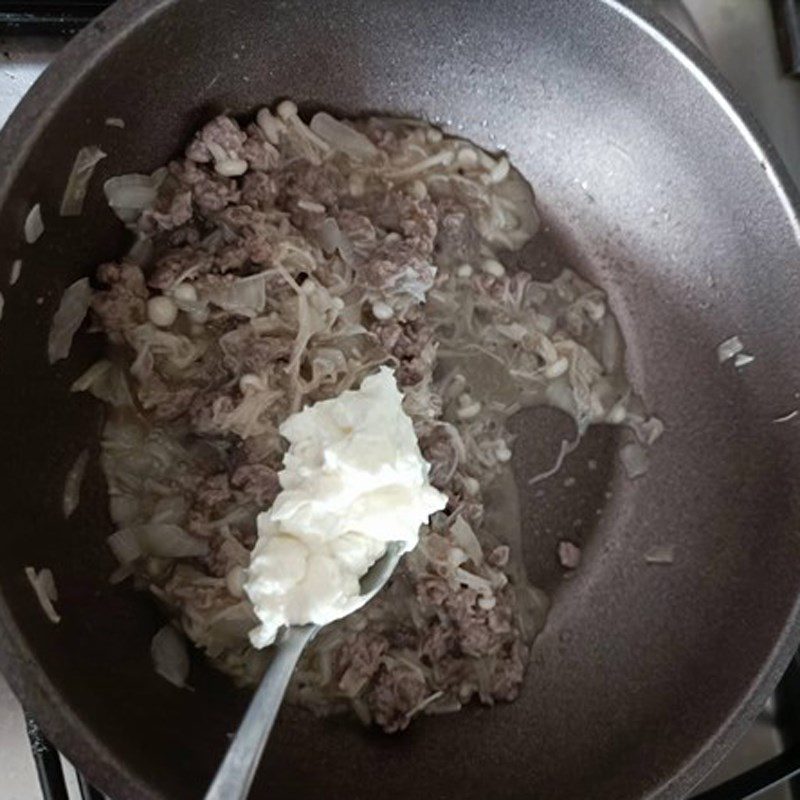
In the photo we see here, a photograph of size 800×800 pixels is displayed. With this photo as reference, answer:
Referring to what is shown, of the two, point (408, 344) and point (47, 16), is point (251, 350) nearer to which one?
point (408, 344)

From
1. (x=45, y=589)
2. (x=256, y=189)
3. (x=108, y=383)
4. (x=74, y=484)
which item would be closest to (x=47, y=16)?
(x=256, y=189)

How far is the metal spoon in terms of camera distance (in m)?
0.96

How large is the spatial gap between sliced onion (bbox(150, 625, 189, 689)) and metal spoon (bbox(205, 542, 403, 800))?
0.12 m

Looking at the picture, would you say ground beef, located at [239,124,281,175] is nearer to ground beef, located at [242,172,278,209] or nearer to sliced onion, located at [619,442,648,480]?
ground beef, located at [242,172,278,209]

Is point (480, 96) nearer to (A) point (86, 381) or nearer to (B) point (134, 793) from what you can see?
(A) point (86, 381)

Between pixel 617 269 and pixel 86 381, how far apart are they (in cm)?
74

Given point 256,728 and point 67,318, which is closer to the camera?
point 256,728

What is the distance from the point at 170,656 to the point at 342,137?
690mm

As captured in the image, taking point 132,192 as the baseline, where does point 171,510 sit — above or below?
below

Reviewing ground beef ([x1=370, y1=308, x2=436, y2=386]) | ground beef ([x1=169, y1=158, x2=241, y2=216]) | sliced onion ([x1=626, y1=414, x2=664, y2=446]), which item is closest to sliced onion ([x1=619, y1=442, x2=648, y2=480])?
sliced onion ([x1=626, y1=414, x2=664, y2=446])

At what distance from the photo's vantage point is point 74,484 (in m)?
1.23

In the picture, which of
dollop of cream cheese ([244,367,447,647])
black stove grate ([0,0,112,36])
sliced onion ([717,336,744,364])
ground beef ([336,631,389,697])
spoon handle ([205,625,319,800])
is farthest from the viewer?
sliced onion ([717,336,744,364])

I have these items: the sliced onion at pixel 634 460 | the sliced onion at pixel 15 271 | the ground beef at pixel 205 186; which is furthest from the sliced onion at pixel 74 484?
the sliced onion at pixel 634 460

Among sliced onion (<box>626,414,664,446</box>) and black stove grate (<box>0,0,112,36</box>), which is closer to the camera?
black stove grate (<box>0,0,112,36</box>)
